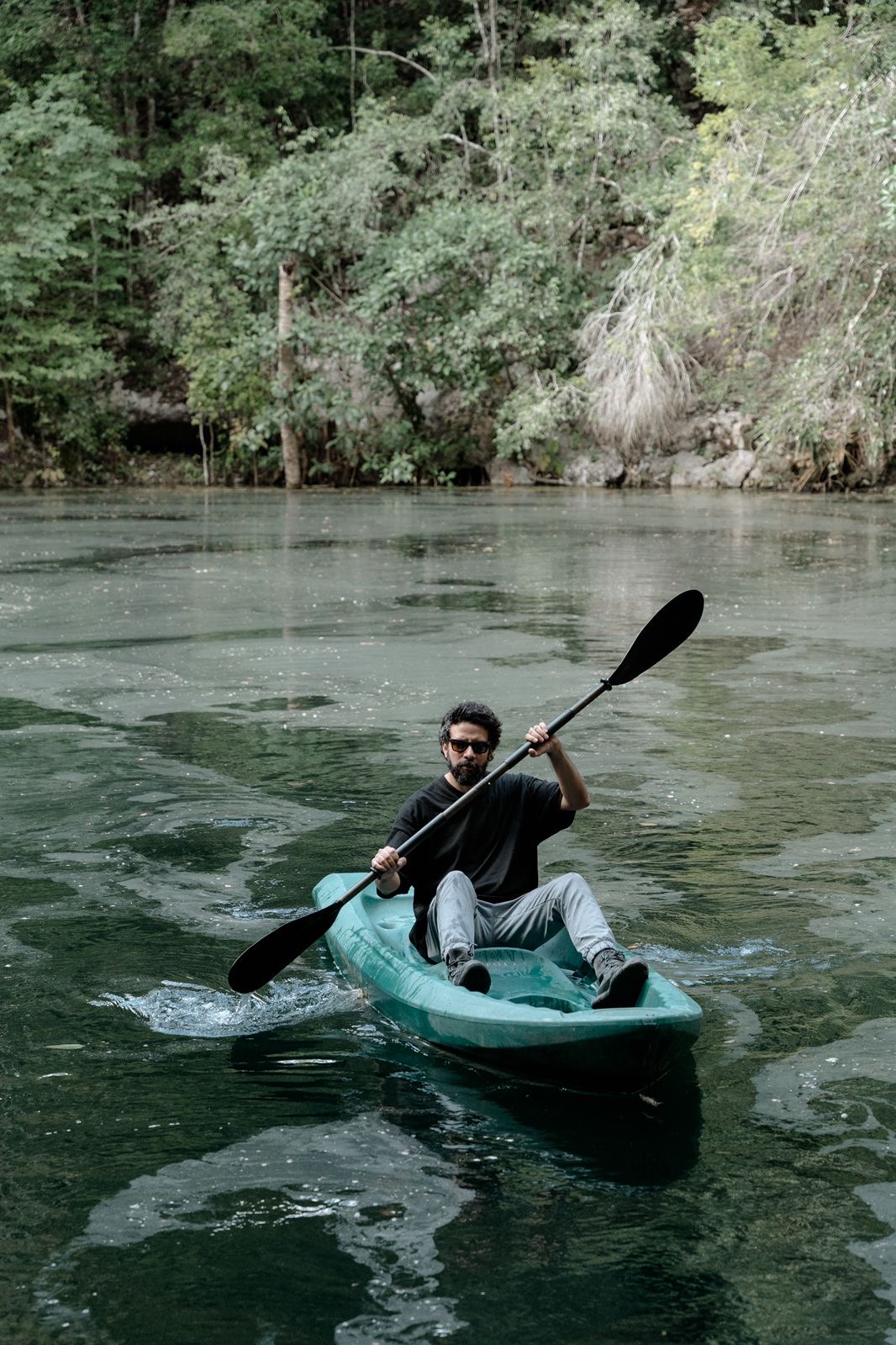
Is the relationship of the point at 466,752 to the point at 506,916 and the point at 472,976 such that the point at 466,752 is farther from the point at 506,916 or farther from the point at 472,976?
the point at 472,976

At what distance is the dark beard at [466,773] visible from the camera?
4500 millimetres

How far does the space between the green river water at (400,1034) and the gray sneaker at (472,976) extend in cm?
21

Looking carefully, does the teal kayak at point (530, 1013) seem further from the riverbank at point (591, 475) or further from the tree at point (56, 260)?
the tree at point (56, 260)

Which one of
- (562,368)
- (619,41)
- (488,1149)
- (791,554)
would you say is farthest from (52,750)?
(619,41)

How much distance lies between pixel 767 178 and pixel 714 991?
2049 centimetres

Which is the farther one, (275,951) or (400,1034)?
(275,951)

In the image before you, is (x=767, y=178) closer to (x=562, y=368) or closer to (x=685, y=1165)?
(x=562, y=368)

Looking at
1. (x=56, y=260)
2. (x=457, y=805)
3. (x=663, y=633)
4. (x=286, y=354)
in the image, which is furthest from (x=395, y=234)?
(x=457, y=805)

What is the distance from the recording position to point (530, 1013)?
3664 millimetres

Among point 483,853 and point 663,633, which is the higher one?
point 663,633

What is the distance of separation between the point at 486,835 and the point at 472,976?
0.64 m

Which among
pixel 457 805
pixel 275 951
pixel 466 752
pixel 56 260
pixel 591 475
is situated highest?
pixel 56 260

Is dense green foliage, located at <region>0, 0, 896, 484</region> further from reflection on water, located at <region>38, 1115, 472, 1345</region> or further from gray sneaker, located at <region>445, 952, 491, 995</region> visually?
reflection on water, located at <region>38, 1115, 472, 1345</region>

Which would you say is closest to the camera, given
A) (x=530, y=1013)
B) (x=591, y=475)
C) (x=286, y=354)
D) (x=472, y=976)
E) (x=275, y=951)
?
(x=530, y=1013)
